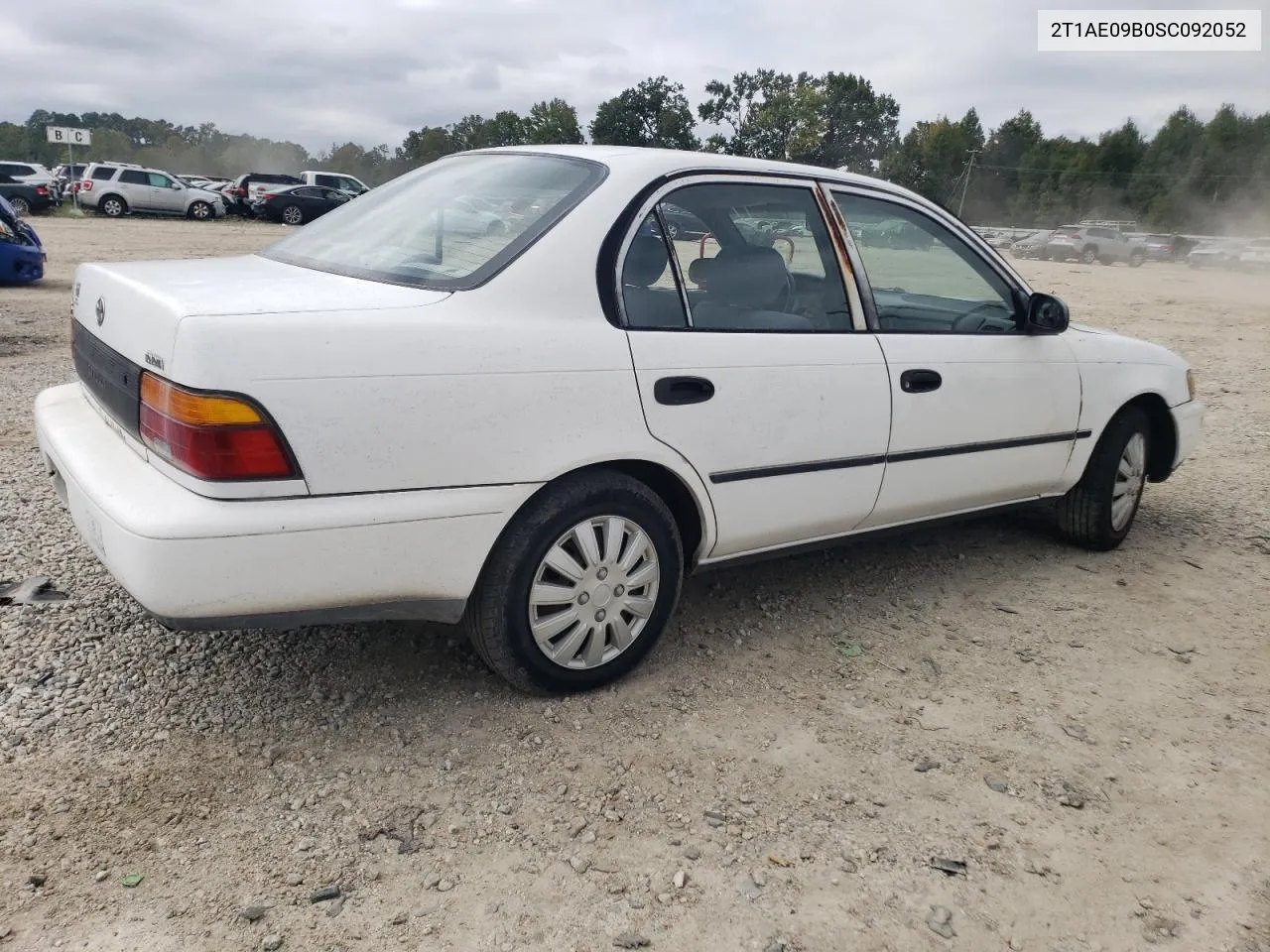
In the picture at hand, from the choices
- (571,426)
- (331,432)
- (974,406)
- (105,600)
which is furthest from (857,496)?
(105,600)

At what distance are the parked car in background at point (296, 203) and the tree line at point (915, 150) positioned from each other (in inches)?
785

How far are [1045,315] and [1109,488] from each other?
3.26 ft

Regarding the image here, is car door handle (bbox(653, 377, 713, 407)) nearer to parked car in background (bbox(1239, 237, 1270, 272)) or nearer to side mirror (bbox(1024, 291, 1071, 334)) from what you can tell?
→ side mirror (bbox(1024, 291, 1071, 334))

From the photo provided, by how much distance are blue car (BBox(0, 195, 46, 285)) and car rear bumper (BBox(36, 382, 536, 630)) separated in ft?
36.4

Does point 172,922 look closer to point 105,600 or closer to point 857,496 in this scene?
point 105,600

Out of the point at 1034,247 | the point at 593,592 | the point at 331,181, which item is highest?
the point at 1034,247

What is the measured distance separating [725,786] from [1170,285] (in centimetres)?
2635

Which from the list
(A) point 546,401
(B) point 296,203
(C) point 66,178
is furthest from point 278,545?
(C) point 66,178

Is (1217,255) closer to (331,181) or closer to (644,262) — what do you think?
(331,181)

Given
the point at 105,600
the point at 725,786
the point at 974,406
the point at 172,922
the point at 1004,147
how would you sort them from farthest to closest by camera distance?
the point at 1004,147
the point at 974,406
the point at 105,600
the point at 725,786
the point at 172,922

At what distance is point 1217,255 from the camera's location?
114ft

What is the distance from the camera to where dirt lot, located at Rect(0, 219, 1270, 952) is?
2137 millimetres

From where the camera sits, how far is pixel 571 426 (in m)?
2.67

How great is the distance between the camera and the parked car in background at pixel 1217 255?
34.1m
